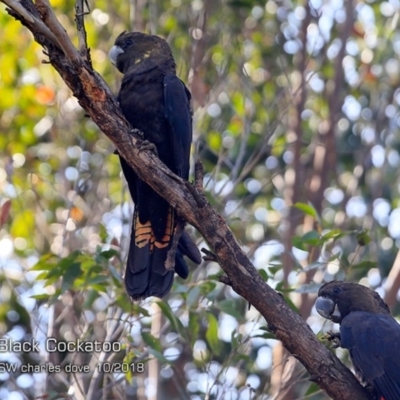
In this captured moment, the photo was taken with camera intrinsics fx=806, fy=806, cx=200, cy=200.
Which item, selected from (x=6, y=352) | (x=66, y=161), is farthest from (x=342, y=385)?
(x=66, y=161)

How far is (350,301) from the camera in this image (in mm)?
4410

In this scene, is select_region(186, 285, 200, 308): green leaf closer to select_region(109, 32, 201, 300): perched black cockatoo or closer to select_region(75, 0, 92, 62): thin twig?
select_region(109, 32, 201, 300): perched black cockatoo

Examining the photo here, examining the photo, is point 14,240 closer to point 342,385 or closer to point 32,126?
point 32,126

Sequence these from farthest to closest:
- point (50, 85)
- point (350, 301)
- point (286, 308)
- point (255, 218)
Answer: point (255, 218)
point (50, 85)
point (350, 301)
point (286, 308)

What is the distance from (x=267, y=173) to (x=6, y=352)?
10.6ft

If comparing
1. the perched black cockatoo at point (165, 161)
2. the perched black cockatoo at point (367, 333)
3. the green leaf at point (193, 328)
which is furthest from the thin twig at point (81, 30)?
the perched black cockatoo at point (367, 333)

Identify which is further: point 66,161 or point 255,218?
point 255,218

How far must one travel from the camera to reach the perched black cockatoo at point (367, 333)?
Answer: 390cm

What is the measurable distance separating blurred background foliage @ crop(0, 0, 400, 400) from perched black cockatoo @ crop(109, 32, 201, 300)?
748 millimetres

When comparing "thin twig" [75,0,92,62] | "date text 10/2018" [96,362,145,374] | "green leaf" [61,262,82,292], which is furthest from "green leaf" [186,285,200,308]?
"thin twig" [75,0,92,62]

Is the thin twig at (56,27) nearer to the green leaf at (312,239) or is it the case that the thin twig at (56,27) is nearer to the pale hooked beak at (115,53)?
the pale hooked beak at (115,53)

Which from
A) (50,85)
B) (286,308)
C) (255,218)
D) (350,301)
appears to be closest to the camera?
(286,308)

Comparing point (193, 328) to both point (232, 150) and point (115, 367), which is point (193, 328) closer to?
point (115, 367)

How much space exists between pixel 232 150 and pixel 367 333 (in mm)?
2363
